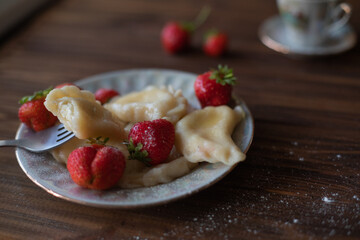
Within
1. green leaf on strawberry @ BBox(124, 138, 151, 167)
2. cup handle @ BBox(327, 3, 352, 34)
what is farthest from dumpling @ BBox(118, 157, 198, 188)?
cup handle @ BBox(327, 3, 352, 34)

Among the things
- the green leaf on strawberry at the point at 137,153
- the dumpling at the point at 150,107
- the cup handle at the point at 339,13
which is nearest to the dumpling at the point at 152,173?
the green leaf on strawberry at the point at 137,153

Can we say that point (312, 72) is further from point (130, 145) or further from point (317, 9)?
point (130, 145)

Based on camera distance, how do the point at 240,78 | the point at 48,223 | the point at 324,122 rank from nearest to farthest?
1. the point at 48,223
2. the point at 324,122
3. the point at 240,78

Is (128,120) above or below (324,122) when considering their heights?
above

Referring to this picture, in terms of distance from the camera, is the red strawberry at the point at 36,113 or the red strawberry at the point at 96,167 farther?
the red strawberry at the point at 36,113

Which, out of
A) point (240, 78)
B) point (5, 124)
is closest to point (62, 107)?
point (5, 124)

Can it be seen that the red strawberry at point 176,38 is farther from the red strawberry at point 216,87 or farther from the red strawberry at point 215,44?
the red strawberry at point 216,87
